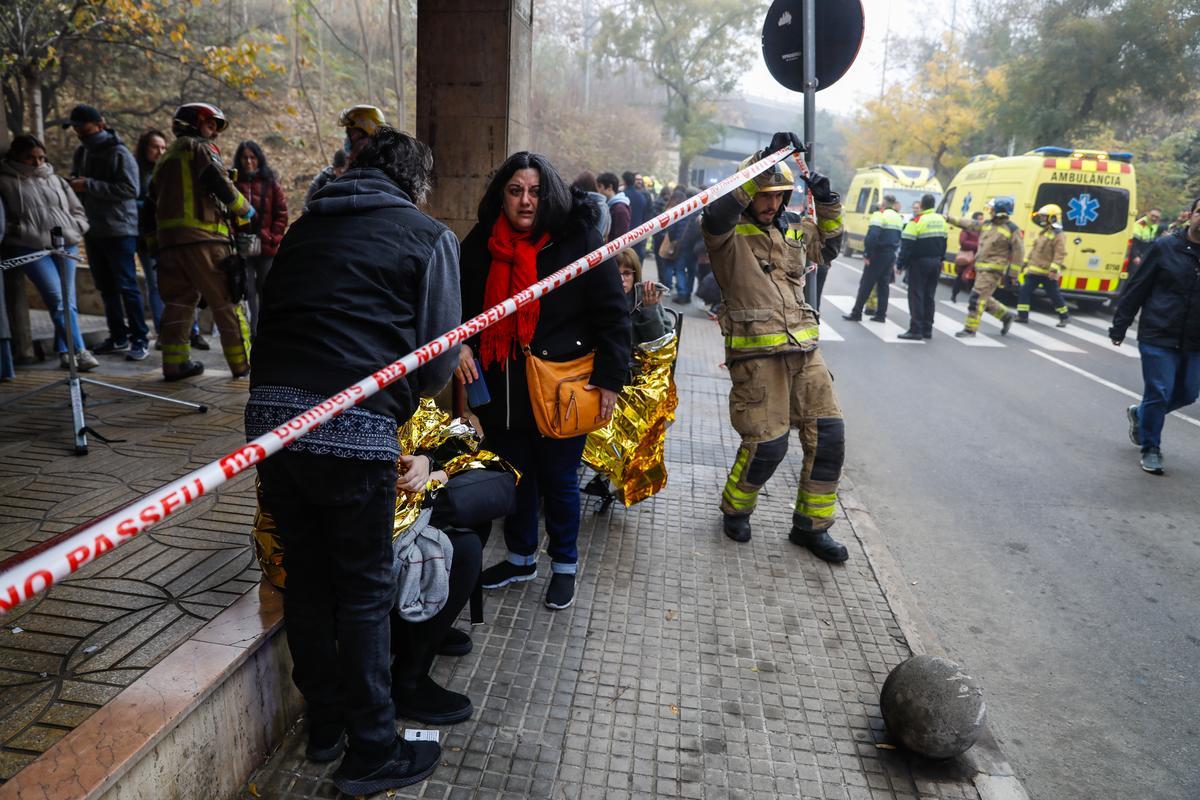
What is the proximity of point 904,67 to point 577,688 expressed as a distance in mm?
49340

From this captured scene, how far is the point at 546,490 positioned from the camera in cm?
356

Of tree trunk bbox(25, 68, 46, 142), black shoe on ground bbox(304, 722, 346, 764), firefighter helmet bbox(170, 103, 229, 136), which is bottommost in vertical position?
black shoe on ground bbox(304, 722, 346, 764)

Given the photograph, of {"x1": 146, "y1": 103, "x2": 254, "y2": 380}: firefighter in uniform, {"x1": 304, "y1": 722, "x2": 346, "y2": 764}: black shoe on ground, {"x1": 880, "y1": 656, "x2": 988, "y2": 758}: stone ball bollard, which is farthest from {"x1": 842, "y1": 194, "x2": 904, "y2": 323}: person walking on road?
{"x1": 304, "y1": 722, "x2": 346, "y2": 764}: black shoe on ground

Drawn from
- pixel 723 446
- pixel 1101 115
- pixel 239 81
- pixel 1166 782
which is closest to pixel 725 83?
pixel 1101 115

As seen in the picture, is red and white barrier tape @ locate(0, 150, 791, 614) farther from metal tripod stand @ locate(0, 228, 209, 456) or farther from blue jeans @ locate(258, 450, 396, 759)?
metal tripod stand @ locate(0, 228, 209, 456)

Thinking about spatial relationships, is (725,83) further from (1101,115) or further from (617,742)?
(617,742)

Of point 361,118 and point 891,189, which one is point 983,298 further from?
point 891,189

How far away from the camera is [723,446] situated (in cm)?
611

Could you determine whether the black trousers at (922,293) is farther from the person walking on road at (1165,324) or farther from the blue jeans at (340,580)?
the blue jeans at (340,580)

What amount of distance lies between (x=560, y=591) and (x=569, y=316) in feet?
4.11

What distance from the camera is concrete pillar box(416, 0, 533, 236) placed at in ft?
14.4

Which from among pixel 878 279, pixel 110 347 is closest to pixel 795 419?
pixel 110 347

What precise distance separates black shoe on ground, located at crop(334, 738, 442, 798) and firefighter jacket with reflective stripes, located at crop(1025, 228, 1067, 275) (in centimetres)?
1351

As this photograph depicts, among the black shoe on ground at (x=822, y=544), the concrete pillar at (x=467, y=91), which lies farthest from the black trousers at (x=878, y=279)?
the concrete pillar at (x=467, y=91)
